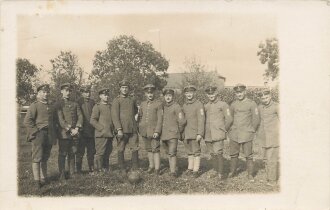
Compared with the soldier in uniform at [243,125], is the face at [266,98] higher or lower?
higher

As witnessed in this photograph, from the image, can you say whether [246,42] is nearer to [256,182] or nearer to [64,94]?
[256,182]

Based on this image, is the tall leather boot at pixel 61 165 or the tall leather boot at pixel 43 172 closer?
the tall leather boot at pixel 43 172

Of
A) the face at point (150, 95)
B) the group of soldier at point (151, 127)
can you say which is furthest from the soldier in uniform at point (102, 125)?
the face at point (150, 95)

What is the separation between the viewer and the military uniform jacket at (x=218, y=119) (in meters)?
5.96

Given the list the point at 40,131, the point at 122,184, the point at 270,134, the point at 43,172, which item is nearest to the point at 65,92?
the point at 40,131

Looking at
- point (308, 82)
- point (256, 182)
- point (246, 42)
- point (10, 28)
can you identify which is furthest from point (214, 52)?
point (10, 28)

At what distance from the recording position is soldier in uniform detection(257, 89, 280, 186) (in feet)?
18.8

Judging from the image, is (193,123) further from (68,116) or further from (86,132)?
(68,116)

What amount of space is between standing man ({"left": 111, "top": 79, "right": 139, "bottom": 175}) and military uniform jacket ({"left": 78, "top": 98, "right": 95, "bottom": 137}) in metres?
0.35

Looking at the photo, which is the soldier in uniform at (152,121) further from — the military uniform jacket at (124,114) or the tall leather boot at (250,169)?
the tall leather boot at (250,169)

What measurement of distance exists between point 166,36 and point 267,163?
210cm

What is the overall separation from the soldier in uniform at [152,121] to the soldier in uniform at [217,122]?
658mm

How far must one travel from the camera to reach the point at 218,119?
5.98 m

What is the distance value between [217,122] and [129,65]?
1727mm
